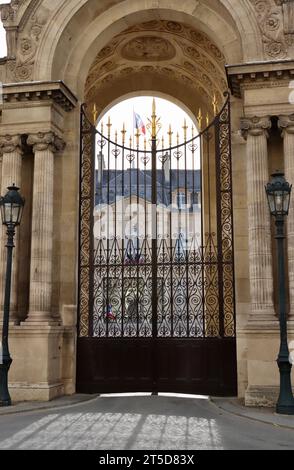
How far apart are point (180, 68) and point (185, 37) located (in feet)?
6.35

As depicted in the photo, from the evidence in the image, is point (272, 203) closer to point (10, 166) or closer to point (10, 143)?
point (10, 166)

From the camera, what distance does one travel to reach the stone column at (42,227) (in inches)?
533

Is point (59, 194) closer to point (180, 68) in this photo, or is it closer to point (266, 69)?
point (266, 69)

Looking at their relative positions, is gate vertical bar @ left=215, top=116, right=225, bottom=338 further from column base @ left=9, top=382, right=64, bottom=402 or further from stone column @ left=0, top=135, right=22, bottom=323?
stone column @ left=0, top=135, right=22, bottom=323

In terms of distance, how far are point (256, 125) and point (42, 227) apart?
5728 mm

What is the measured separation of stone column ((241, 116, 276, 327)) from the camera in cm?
1258

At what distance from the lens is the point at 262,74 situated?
13.1 metres

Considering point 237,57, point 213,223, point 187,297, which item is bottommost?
point 187,297

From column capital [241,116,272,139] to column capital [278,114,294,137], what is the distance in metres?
0.26

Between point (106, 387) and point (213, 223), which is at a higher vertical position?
point (213, 223)
